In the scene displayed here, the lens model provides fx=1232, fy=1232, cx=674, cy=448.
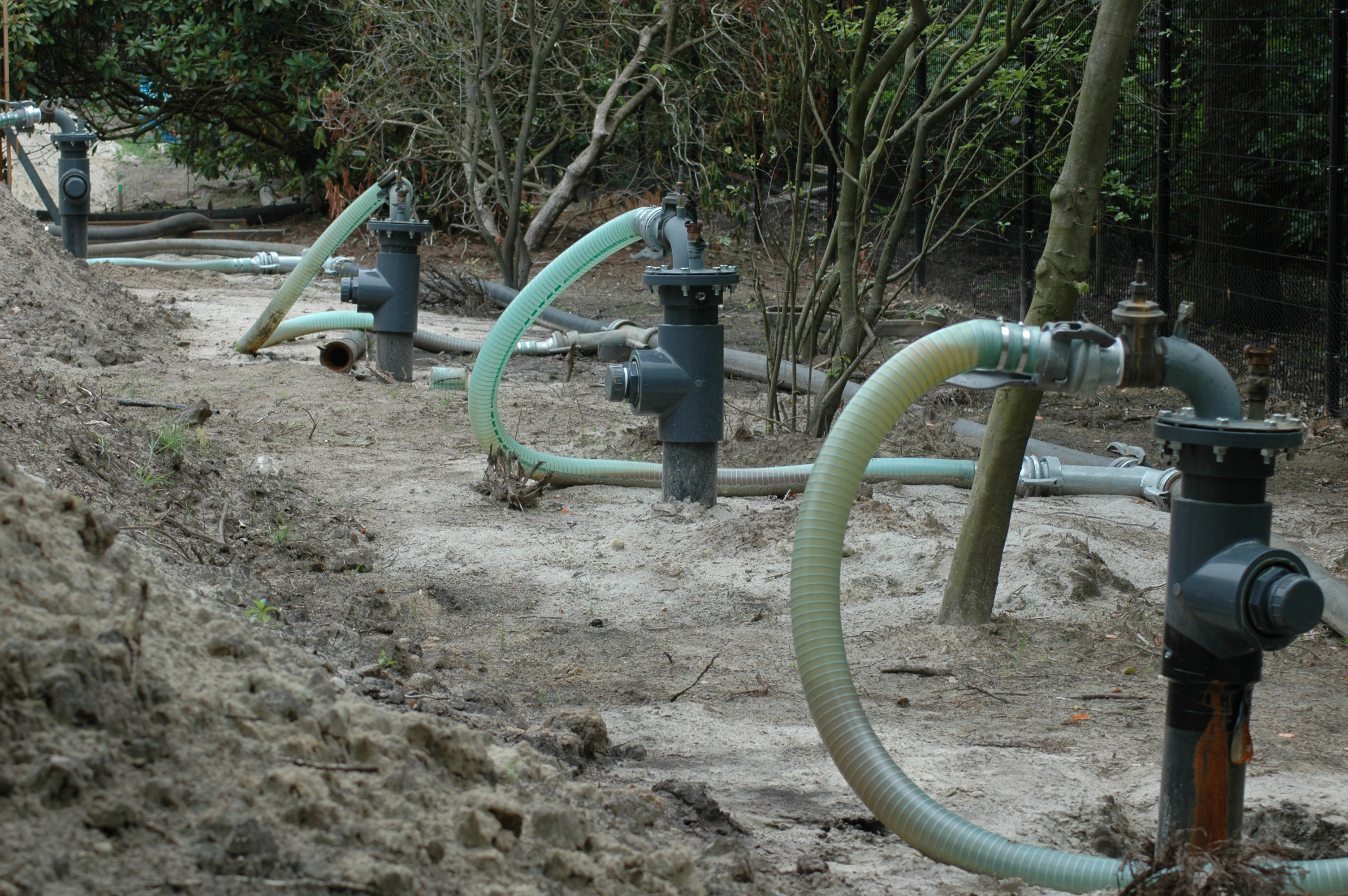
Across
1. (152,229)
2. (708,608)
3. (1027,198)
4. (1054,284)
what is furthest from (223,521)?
(152,229)

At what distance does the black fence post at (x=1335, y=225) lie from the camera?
6.46m

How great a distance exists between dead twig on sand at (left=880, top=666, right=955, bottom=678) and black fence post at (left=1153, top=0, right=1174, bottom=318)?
523cm

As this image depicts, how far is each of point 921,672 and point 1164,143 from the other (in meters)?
5.90

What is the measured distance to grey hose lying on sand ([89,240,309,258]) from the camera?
11922mm

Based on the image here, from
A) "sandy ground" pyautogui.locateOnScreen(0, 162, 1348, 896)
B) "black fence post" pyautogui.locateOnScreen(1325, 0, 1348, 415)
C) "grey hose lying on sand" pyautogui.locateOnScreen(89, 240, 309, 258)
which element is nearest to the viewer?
"sandy ground" pyautogui.locateOnScreen(0, 162, 1348, 896)

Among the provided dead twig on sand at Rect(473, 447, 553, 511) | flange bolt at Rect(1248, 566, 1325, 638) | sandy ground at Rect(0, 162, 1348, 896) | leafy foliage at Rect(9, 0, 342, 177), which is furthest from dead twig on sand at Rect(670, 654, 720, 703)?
leafy foliage at Rect(9, 0, 342, 177)

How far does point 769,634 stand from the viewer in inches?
141

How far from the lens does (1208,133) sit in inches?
305

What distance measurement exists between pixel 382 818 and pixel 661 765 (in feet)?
3.44

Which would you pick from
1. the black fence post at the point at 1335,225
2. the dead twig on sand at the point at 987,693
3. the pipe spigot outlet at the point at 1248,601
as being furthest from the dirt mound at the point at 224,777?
the black fence post at the point at 1335,225

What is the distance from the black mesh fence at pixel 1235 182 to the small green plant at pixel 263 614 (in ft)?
16.0

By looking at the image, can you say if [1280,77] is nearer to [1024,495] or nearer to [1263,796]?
[1024,495]

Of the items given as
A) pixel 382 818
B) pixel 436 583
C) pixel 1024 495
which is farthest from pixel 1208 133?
pixel 382 818

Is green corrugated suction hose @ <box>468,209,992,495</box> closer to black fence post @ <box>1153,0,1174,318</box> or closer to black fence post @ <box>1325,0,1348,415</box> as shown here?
black fence post @ <box>1325,0,1348,415</box>
